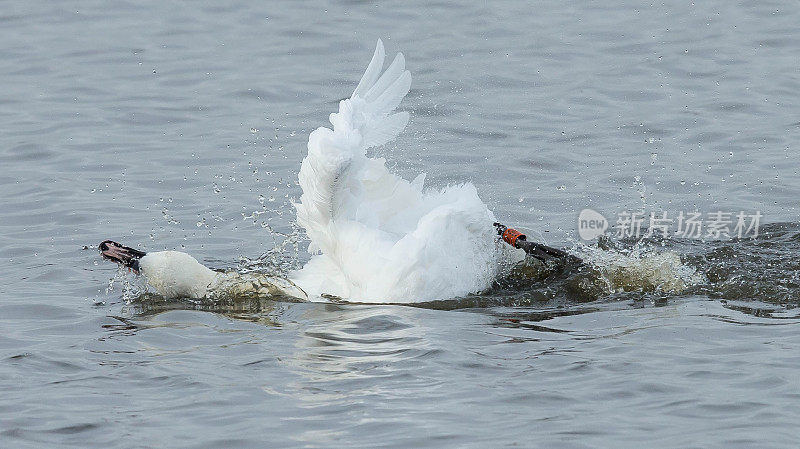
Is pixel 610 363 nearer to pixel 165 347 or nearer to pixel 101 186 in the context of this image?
pixel 165 347

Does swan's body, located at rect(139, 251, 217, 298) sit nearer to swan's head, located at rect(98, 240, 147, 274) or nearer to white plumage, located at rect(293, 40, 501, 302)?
swan's head, located at rect(98, 240, 147, 274)

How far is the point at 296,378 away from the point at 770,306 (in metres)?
2.99

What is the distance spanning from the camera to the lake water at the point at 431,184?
6.59 metres

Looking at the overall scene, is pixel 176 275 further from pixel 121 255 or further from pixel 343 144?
pixel 343 144

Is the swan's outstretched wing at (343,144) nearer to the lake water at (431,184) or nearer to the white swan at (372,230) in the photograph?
the white swan at (372,230)

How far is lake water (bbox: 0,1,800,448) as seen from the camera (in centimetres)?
659

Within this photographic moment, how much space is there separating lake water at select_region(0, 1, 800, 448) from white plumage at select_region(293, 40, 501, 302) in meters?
0.20

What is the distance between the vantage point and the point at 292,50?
1538 cm

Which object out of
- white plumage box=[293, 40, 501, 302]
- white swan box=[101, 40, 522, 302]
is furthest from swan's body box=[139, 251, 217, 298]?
white plumage box=[293, 40, 501, 302]

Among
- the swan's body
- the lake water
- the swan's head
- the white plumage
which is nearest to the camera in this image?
the lake water

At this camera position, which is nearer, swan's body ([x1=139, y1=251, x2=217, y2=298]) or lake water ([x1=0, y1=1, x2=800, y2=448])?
lake water ([x1=0, y1=1, x2=800, y2=448])

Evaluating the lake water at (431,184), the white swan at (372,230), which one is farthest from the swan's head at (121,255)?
the lake water at (431,184)

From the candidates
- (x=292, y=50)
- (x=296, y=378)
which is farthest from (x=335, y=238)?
(x=292, y=50)

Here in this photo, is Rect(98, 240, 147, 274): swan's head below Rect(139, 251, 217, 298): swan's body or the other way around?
the other way around
